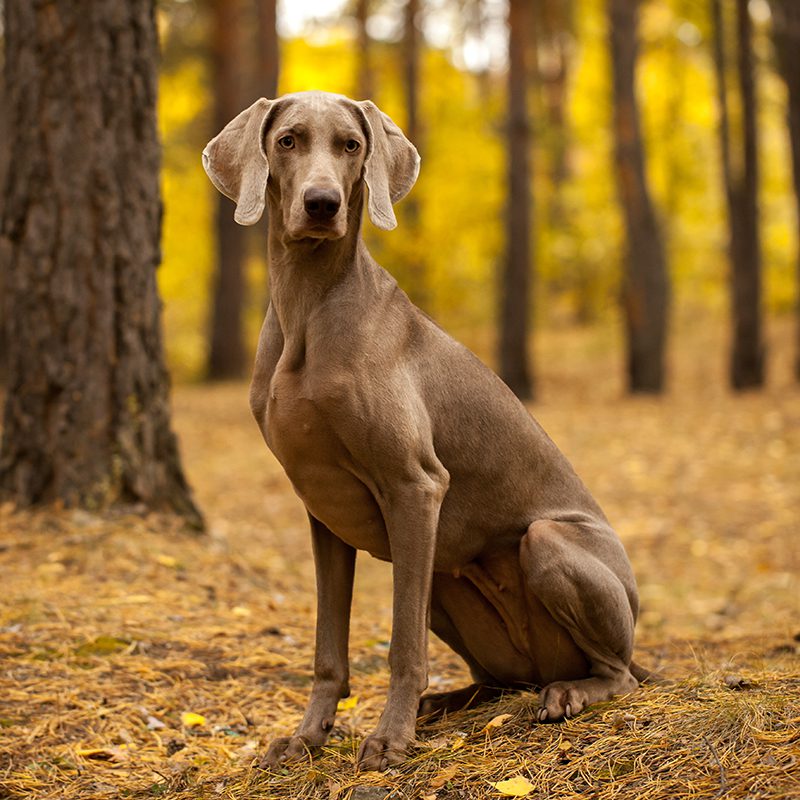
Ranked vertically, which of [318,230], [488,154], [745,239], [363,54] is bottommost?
[318,230]

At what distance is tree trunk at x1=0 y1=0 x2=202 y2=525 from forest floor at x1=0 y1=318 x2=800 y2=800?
0.36 meters

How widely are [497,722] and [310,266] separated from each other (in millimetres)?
1757

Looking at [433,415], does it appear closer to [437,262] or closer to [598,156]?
[437,262]

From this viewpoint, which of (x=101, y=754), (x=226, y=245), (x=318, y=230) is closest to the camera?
(x=318, y=230)

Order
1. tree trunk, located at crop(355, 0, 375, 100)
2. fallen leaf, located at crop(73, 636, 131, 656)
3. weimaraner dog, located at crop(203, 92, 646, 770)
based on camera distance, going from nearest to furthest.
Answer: weimaraner dog, located at crop(203, 92, 646, 770) → fallen leaf, located at crop(73, 636, 131, 656) → tree trunk, located at crop(355, 0, 375, 100)

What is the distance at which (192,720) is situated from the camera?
14.3ft

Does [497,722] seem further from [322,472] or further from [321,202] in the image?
[321,202]

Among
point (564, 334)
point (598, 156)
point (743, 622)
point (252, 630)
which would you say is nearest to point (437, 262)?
point (564, 334)

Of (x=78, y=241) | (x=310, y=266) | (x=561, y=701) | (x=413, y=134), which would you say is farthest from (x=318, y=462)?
(x=413, y=134)

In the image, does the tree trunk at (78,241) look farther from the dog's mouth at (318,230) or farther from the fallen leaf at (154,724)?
the dog's mouth at (318,230)

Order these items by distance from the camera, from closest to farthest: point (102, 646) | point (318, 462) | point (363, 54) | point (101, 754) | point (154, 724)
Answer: point (318, 462) → point (101, 754) → point (154, 724) → point (102, 646) → point (363, 54)

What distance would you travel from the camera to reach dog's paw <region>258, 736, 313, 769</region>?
372 cm

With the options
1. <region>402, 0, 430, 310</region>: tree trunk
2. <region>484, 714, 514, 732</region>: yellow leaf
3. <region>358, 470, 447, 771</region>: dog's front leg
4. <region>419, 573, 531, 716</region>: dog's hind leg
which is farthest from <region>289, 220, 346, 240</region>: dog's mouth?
<region>402, 0, 430, 310</region>: tree trunk

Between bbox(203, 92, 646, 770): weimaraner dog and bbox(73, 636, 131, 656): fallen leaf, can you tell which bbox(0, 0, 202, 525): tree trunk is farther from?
bbox(203, 92, 646, 770): weimaraner dog
